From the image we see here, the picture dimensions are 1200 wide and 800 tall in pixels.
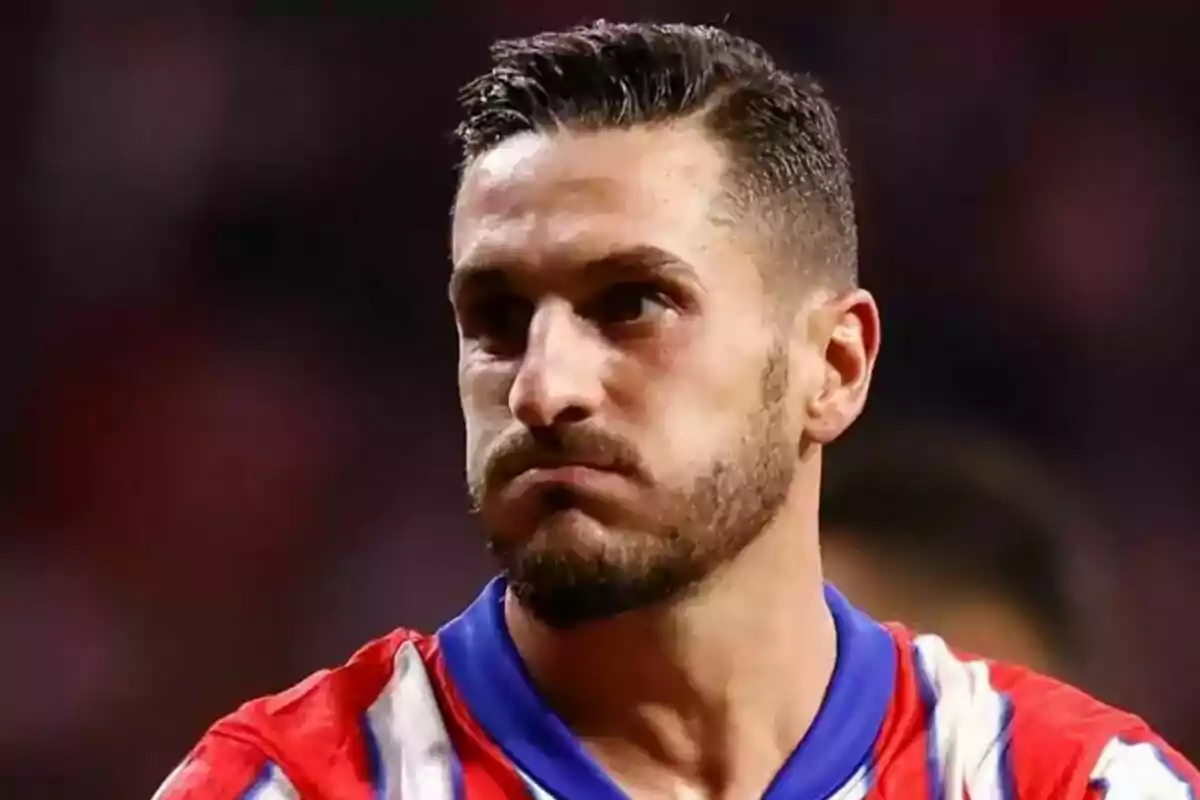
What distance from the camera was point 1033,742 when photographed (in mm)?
930

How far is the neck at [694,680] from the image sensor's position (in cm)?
89

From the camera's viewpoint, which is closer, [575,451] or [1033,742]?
[575,451]

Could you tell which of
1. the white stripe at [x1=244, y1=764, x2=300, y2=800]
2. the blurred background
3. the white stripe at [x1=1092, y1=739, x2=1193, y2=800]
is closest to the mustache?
the white stripe at [x1=244, y1=764, x2=300, y2=800]

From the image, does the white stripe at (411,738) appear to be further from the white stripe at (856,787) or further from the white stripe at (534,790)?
the white stripe at (856,787)

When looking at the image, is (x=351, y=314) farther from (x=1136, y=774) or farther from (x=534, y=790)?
(x=1136, y=774)

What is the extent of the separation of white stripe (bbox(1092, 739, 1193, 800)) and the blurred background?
1.54 feet

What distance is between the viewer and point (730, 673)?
912mm

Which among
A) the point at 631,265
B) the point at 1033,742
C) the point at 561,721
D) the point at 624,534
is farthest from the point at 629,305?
the point at 1033,742

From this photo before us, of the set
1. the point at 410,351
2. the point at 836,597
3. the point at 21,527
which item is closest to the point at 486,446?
the point at 836,597

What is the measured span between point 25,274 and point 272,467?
0.28 metres

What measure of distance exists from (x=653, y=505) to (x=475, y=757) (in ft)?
0.62

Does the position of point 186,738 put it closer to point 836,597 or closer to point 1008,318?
point 836,597

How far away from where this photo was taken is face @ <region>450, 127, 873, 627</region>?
0.83 metres

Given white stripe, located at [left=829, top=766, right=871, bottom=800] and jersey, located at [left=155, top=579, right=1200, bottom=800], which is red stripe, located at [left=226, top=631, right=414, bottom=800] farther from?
white stripe, located at [left=829, top=766, right=871, bottom=800]
